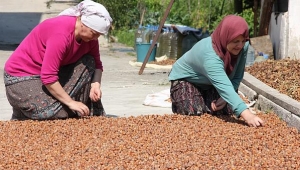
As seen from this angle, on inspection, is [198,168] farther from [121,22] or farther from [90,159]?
[121,22]

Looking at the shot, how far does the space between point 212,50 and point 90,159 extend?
1736mm

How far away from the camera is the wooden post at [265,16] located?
12041 mm

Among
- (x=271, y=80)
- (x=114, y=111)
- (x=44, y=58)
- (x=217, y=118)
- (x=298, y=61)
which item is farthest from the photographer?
(x=298, y=61)

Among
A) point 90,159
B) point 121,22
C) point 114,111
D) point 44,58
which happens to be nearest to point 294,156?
point 90,159

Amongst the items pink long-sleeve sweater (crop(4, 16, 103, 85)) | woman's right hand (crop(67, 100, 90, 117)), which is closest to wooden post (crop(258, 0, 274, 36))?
pink long-sleeve sweater (crop(4, 16, 103, 85))

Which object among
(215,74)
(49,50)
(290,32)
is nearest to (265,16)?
(290,32)

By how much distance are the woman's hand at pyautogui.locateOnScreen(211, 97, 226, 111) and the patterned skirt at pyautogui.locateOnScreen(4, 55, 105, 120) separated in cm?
121

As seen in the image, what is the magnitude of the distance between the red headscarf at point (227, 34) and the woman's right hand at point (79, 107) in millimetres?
1282

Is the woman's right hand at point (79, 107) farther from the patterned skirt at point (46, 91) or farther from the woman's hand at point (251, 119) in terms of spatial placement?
the woman's hand at point (251, 119)

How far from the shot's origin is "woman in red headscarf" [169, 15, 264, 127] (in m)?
5.72

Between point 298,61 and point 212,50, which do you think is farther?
point 298,61

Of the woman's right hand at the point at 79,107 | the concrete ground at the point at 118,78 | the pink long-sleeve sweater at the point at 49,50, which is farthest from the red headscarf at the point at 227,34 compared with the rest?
the concrete ground at the point at 118,78

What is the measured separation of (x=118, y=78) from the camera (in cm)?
1119

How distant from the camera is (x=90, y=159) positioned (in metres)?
4.71
